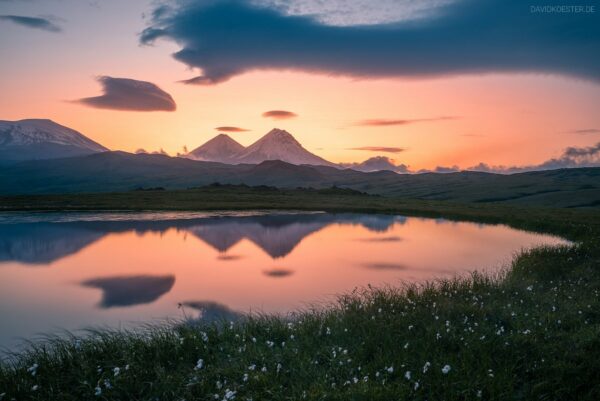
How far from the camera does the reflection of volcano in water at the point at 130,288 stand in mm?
16812

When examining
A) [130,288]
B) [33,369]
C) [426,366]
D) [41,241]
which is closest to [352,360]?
[426,366]

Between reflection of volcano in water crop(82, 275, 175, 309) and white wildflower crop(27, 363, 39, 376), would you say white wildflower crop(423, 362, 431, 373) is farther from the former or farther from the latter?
reflection of volcano in water crop(82, 275, 175, 309)

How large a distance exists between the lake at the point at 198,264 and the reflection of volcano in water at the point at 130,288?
43mm

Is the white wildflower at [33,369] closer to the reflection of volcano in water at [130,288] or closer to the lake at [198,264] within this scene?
the lake at [198,264]

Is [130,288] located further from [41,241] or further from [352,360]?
[41,241]

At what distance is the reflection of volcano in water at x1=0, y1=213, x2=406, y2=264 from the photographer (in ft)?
92.3

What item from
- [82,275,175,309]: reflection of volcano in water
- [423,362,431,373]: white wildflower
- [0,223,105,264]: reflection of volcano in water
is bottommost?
[82,275,175,309]: reflection of volcano in water

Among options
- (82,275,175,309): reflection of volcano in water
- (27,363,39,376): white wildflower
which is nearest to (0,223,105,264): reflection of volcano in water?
(82,275,175,309): reflection of volcano in water

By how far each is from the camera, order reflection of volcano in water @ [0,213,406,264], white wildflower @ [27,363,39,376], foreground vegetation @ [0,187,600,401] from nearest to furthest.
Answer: foreground vegetation @ [0,187,600,401]
white wildflower @ [27,363,39,376]
reflection of volcano in water @ [0,213,406,264]

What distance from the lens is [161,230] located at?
38562 millimetres

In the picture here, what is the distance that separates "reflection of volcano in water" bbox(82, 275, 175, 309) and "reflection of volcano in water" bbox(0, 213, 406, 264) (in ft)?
23.2

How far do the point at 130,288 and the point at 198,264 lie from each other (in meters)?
5.72

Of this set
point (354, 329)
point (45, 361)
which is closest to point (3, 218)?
point (45, 361)

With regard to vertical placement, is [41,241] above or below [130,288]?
above
